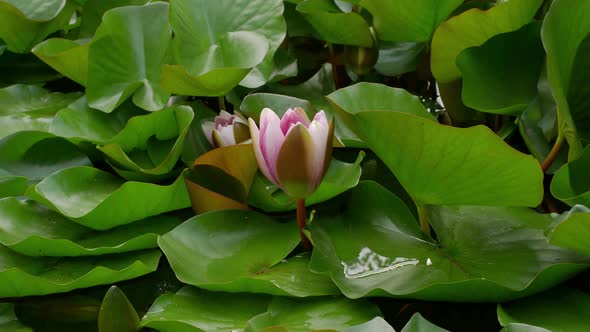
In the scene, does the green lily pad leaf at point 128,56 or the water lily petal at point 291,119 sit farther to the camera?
the green lily pad leaf at point 128,56

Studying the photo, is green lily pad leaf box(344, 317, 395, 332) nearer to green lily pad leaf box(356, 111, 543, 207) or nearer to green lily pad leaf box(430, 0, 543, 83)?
green lily pad leaf box(356, 111, 543, 207)

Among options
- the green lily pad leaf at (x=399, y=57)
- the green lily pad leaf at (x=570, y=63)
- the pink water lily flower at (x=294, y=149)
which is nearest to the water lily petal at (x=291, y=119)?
the pink water lily flower at (x=294, y=149)

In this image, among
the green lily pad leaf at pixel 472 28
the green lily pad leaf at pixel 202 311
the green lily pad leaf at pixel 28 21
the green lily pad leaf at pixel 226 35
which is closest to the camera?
the green lily pad leaf at pixel 202 311

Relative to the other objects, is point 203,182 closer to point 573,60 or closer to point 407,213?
point 407,213

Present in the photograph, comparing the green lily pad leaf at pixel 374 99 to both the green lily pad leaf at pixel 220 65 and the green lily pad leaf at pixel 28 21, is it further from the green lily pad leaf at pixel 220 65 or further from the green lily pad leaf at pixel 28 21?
the green lily pad leaf at pixel 28 21

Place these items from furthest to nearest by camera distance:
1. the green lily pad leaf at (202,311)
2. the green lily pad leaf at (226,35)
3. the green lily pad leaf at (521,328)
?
1. the green lily pad leaf at (226,35)
2. the green lily pad leaf at (202,311)
3. the green lily pad leaf at (521,328)

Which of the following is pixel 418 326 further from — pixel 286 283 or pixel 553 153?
pixel 553 153

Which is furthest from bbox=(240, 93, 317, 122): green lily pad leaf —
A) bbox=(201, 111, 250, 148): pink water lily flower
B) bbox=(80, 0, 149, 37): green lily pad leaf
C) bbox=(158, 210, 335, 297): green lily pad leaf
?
bbox=(80, 0, 149, 37): green lily pad leaf

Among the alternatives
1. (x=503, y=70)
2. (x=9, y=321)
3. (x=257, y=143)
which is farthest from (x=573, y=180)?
(x=9, y=321)
